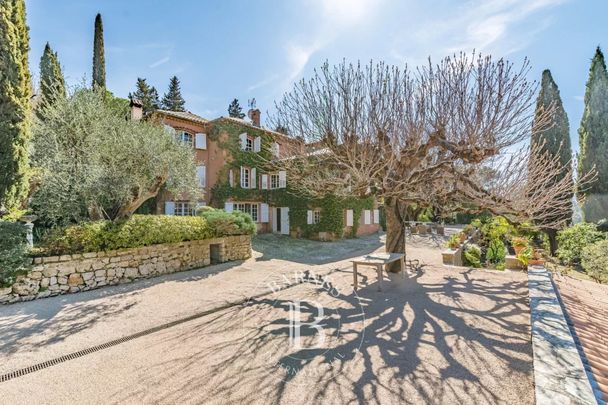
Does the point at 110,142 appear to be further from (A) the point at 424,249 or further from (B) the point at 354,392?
(A) the point at 424,249

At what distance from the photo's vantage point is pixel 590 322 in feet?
14.7

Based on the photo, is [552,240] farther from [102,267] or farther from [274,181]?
[102,267]

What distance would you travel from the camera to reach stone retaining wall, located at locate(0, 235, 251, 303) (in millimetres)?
7336

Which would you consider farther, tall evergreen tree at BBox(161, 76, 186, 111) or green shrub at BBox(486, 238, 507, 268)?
tall evergreen tree at BBox(161, 76, 186, 111)

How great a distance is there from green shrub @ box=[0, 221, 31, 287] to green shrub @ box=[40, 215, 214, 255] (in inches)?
18.2

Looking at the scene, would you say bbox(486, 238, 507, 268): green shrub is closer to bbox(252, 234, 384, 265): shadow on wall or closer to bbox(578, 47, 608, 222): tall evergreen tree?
bbox(578, 47, 608, 222): tall evergreen tree

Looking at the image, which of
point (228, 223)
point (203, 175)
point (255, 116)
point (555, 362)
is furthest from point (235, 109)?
point (555, 362)

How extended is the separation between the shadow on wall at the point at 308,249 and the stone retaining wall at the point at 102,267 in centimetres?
309

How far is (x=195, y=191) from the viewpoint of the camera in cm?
1261

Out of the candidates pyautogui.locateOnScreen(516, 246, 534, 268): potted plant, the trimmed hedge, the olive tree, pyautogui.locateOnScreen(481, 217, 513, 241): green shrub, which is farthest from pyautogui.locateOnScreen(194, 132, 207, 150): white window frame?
pyautogui.locateOnScreen(516, 246, 534, 268): potted plant

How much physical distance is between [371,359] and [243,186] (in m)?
18.4

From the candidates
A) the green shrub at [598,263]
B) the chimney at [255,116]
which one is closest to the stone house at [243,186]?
the chimney at [255,116]

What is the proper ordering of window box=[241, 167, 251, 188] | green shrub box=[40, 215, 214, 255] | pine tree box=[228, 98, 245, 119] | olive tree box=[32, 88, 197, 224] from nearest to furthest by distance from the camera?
green shrub box=[40, 215, 214, 255], olive tree box=[32, 88, 197, 224], window box=[241, 167, 251, 188], pine tree box=[228, 98, 245, 119]

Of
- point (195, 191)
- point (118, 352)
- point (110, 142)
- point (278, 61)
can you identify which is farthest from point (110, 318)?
point (278, 61)
